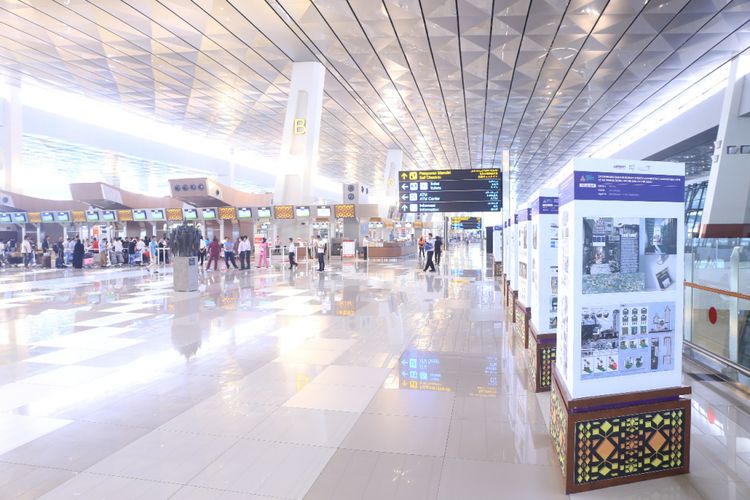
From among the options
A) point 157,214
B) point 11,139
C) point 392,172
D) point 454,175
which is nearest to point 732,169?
point 454,175

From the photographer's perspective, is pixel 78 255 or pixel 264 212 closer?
pixel 78 255

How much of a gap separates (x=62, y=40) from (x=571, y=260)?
1971 centimetres

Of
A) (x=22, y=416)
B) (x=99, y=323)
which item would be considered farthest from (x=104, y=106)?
(x=22, y=416)

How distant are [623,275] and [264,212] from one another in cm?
2262

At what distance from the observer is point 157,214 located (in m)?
28.1

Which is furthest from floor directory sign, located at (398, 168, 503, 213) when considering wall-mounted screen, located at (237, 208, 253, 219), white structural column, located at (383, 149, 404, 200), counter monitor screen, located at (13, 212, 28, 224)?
counter monitor screen, located at (13, 212, 28, 224)

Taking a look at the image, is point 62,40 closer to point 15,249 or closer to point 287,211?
point 287,211

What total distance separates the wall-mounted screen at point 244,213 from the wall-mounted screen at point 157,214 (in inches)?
199

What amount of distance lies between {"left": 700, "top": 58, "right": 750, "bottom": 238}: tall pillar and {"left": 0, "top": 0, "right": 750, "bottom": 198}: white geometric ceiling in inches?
90.9

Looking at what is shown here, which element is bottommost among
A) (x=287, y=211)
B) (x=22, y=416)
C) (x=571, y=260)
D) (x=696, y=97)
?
(x=22, y=416)

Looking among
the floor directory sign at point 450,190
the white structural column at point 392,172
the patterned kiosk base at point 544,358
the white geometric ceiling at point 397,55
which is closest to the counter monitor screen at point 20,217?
the white geometric ceiling at point 397,55

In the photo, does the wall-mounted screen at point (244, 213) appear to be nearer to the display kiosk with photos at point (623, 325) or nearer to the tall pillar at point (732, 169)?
the tall pillar at point (732, 169)

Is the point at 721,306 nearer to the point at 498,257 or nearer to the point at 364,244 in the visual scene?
the point at 498,257

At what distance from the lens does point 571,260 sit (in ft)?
10.6
